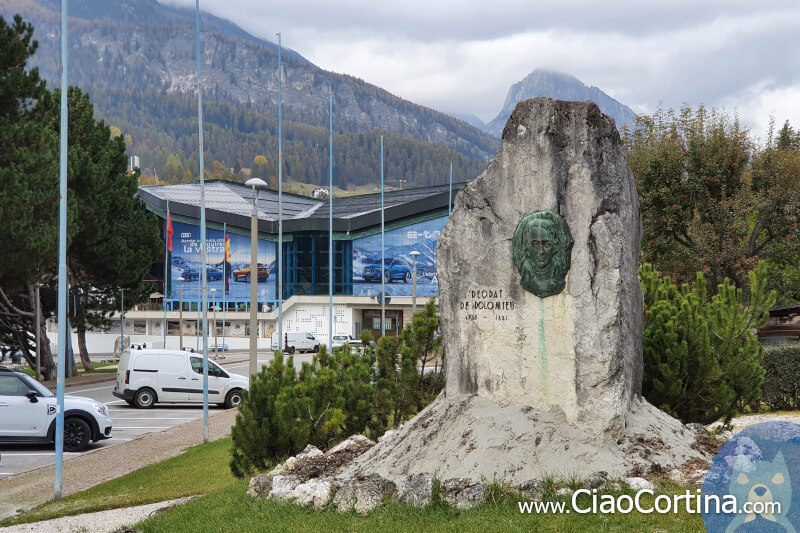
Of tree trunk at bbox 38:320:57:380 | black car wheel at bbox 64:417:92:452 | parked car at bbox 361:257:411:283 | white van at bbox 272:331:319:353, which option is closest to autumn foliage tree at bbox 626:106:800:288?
black car wheel at bbox 64:417:92:452

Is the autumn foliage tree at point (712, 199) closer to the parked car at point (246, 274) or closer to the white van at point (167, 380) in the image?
the white van at point (167, 380)

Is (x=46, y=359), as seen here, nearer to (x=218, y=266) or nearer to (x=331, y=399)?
(x=331, y=399)

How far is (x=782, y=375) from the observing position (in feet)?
62.5

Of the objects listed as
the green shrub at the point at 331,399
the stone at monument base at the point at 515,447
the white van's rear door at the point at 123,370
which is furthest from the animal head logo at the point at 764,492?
the white van's rear door at the point at 123,370

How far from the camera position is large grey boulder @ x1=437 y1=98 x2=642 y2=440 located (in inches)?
336

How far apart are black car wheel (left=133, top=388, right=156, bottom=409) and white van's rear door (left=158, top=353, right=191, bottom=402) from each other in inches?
8.8

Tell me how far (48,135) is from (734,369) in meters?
19.2

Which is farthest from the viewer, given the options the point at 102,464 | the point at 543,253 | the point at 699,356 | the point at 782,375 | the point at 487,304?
the point at 782,375

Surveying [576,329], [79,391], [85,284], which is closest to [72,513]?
[576,329]

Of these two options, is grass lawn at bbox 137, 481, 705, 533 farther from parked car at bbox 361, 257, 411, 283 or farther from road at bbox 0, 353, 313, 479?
parked car at bbox 361, 257, 411, 283

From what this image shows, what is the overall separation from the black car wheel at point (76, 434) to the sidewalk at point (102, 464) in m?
0.40

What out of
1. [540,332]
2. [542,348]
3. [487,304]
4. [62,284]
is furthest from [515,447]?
[62,284]

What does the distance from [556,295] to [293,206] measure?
7365 centimetres

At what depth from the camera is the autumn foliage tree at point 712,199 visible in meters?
25.7
